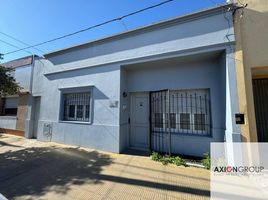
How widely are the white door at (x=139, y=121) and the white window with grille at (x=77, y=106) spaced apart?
2.13 m

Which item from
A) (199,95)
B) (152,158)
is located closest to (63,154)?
(152,158)

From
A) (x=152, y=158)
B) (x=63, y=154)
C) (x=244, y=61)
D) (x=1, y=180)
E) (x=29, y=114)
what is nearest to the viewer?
(x=1, y=180)

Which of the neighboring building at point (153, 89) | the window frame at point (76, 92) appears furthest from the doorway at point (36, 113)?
the window frame at point (76, 92)

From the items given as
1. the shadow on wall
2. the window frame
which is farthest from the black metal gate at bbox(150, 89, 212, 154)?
the window frame

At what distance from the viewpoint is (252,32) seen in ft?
14.7

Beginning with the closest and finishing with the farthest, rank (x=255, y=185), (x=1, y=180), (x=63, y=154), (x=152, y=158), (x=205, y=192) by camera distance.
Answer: (x=205, y=192)
(x=255, y=185)
(x=1, y=180)
(x=152, y=158)
(x=63, y=154)

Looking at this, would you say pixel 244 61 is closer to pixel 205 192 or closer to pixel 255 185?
pixel 255 185

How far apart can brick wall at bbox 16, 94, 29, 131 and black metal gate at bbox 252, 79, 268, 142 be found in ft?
38.6

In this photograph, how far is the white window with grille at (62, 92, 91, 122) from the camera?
23.9 ft

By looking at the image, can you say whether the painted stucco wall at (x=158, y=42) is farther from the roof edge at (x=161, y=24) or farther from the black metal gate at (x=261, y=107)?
the black metal gate at (x=261, y=107)

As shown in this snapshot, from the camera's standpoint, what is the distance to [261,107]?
219 inches

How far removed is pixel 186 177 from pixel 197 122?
225 cm

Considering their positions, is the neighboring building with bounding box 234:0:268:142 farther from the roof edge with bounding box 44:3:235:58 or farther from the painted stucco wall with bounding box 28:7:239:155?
the roof edge with bounding box 44:3:235:58

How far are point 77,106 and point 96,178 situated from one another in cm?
437
